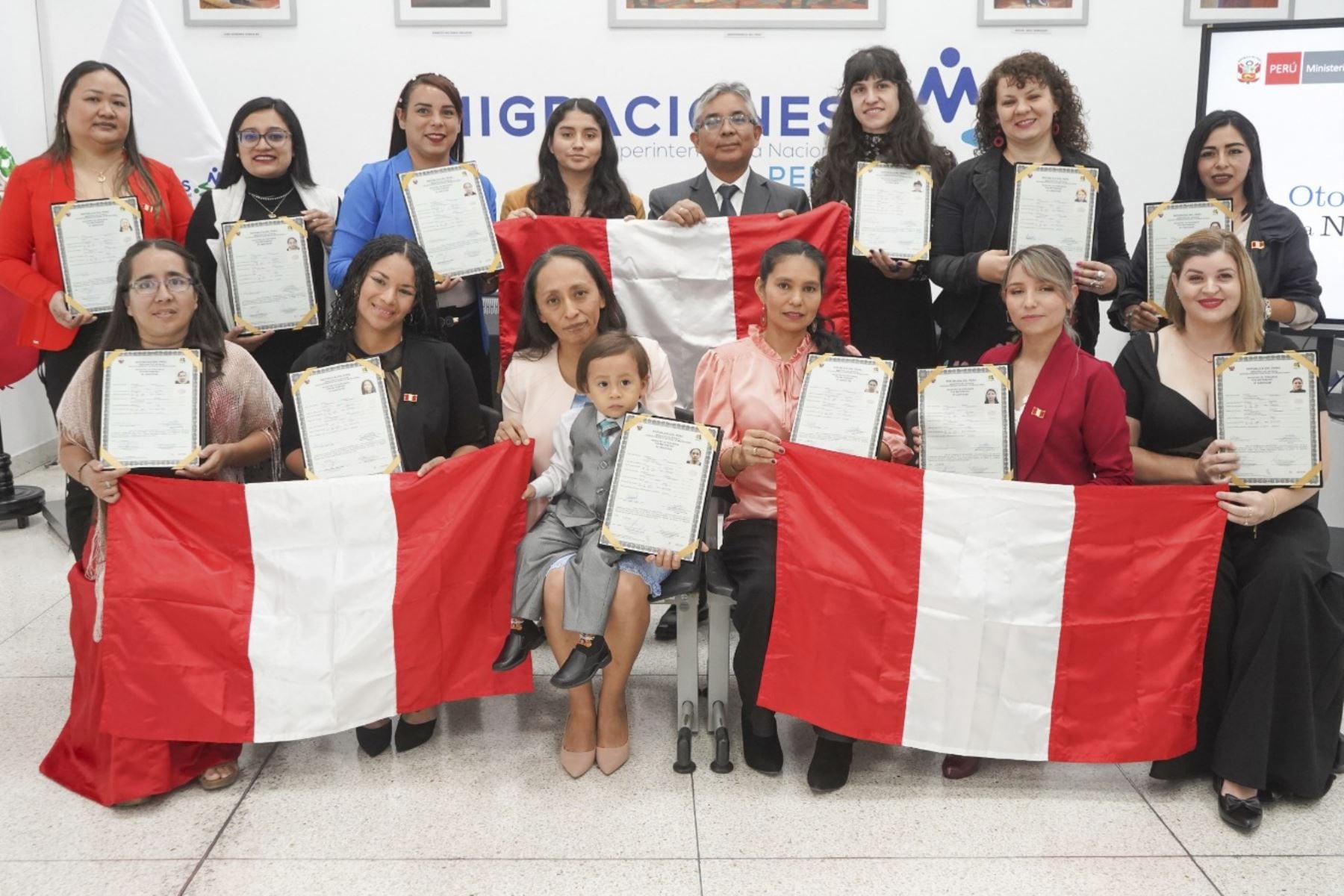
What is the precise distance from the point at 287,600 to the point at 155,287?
2.53 feet

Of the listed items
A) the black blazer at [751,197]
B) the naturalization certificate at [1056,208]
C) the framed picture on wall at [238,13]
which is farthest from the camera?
the framed picture on wall at [238,13]

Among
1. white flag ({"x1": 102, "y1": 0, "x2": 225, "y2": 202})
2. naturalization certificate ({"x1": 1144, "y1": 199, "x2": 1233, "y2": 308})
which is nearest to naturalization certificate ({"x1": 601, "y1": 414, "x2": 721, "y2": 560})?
naturalization certificate ({"x1": 1144, "y1": 199, "x2": 1233, "y2": 308})

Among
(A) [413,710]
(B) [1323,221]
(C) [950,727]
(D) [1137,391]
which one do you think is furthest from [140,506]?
(B) [1323,221]

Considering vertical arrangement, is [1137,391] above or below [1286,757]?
above

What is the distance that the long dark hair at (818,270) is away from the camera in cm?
264

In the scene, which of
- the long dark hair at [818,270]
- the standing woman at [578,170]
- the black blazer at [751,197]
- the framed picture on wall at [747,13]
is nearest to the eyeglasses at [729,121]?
the black blazer at [751,197]

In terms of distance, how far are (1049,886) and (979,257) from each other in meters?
1.55

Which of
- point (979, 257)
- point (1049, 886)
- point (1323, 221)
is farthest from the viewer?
point (1323, 221)

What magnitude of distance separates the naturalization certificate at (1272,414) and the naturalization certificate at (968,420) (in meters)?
0.45

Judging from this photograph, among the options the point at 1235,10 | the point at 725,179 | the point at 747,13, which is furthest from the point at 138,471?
the point at 1235,10

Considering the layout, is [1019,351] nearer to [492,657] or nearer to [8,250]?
[492,657]

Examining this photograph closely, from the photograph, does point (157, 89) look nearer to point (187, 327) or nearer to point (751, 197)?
point (187, 327)

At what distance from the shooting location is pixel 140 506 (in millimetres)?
2363

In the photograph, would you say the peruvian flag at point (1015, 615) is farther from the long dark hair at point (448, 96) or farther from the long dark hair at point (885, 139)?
the long dark hair at point (448, 96)
